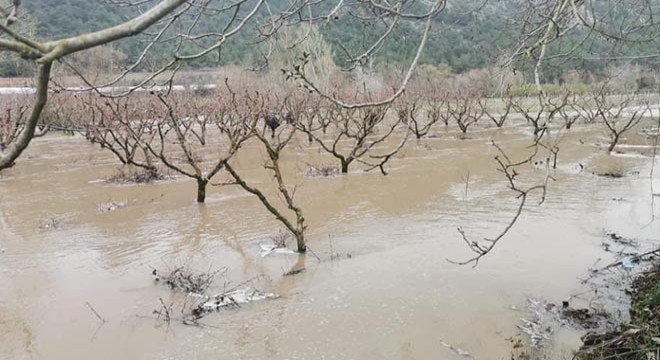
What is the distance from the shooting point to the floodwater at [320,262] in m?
5.46

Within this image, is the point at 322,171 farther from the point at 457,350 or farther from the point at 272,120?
the point at 272,120

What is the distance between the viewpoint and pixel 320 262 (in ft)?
25.1

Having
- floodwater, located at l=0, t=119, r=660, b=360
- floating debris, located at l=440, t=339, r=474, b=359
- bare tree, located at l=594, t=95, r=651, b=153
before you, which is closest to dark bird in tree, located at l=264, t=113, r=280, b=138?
floodwater, located at l=0, t=119, r=660, b=360

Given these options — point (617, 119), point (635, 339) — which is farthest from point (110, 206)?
point (617, 119)

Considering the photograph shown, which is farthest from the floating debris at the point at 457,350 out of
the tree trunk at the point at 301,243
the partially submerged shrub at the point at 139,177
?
the partially submerged shrub at the point at 139,177

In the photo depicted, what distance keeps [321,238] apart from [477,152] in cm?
1184

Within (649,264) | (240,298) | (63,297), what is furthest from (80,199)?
(649,264)

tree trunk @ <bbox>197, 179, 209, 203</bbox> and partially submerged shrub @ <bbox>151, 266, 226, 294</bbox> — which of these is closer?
partially submerged shrub @ <bbox>151, 266, 226, 294</bbox>

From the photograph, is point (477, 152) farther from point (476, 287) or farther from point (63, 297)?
point (63, 297)

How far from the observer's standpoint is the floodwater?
5.46 m

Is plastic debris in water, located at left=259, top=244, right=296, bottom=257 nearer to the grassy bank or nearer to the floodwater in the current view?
the floodwater

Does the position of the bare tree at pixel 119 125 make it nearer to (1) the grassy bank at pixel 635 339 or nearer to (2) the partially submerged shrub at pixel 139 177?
(2) the partially submerged shrub at pixel 139 177

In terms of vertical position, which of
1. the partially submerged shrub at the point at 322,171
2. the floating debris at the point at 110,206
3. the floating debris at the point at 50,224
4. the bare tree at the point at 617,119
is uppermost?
the bare tree at the point at 617,119

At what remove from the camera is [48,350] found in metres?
5.44
